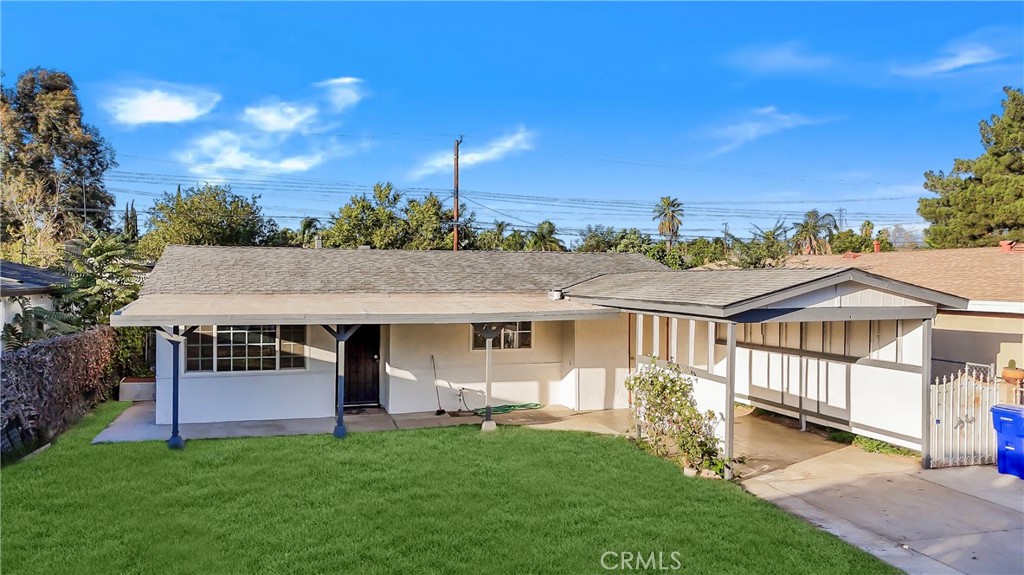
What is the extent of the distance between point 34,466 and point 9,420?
866mm

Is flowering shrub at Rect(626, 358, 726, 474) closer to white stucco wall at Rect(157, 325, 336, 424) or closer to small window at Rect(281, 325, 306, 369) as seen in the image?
white stucco wall at Rect(157, 325, 336, 424)

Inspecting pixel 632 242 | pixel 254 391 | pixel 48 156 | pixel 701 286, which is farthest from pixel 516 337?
pixel 48 156

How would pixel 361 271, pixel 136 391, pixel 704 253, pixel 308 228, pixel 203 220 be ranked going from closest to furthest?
pixel 136 391 → pixel 361 271 → pixel 203 220 → pixel 704 253 → pixel 308 228

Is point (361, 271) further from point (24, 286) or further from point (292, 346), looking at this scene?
point (24, 286)

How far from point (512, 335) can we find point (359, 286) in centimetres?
332

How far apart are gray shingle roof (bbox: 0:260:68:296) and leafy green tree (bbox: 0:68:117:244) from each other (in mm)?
21229

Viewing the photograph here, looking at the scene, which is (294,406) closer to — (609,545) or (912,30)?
(609,545)

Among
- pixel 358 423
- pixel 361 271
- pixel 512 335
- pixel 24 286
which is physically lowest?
pixel 358 423

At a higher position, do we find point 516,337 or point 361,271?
point 361,271

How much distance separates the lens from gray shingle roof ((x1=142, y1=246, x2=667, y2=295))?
12109 mm

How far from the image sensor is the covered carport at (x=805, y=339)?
8.20 metres

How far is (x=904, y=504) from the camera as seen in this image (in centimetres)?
723

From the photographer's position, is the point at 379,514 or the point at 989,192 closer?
the point at 379,514

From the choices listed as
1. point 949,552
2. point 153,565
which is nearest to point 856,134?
point 949,552
